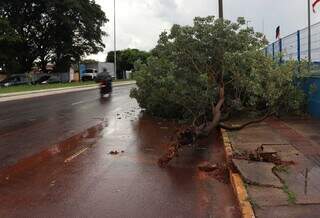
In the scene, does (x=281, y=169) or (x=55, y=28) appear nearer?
(x=281, y=169)

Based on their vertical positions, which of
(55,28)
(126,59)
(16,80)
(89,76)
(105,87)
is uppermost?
(55,28)

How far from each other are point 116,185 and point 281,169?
2.64 m

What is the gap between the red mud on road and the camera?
729 cm

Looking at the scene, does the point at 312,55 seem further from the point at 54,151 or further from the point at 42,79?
the point at 42,79

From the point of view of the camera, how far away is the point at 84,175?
9.52 metres

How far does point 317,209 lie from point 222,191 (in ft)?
5.89

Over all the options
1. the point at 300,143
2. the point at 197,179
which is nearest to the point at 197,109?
the point at 300,143

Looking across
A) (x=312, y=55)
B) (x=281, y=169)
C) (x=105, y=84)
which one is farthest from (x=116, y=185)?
(x=105, y=84)

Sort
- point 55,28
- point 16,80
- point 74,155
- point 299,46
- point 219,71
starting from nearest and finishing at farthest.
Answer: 1. point 74,155
2. point 219,71
3. point 299,46
4. point 55,28
5. point 16,80

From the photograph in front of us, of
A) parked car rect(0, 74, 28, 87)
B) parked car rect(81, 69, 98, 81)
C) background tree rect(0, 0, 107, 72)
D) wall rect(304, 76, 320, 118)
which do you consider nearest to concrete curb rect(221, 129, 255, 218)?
wall rect(304, 76, 320, 118)

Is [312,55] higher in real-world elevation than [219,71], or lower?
higher

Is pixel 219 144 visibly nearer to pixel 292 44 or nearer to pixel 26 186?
pixel 26 186

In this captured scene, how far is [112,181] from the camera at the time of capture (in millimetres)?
9039

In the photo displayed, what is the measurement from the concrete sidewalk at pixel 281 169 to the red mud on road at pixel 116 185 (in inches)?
16.4
